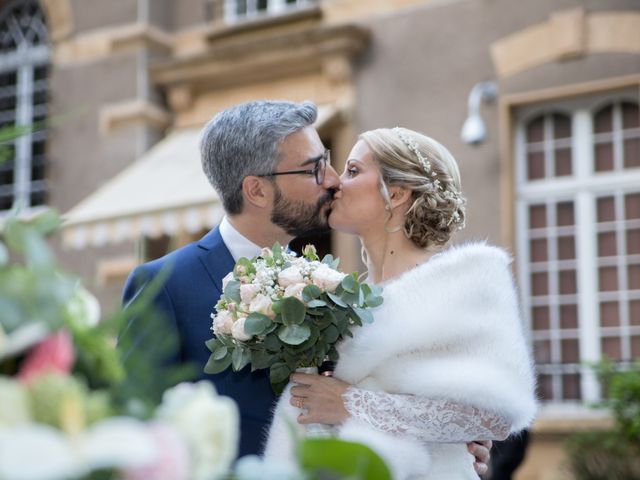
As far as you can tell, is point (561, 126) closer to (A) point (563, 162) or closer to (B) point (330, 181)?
(A) point (563, 162)

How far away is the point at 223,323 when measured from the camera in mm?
3129

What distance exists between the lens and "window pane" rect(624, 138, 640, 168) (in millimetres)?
11150

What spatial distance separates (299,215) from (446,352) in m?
0.95

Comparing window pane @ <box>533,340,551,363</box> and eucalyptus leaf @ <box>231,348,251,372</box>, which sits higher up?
eucalyptus leaf @ <box>231,348,251,372</box>

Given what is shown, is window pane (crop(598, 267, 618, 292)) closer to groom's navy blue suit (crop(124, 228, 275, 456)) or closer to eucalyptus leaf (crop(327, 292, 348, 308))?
groom's navy blue suit (crop(124, 228, 275, 456))

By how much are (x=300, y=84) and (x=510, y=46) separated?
257cm

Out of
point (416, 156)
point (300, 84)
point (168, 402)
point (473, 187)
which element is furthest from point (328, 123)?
point (168, 402)

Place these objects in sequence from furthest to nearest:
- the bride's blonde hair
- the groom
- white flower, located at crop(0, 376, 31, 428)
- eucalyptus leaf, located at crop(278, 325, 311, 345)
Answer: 1. the groom
2. the bride's blonde hair
3. eucalyptus leaf, located at crop(278, 325, 311, 345)
4. white flower, located at crop(0, 376, 31, 428)

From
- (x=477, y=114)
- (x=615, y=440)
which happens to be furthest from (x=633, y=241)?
(x=615, y=440)

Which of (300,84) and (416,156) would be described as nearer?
(416,156)

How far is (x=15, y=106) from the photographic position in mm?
15586

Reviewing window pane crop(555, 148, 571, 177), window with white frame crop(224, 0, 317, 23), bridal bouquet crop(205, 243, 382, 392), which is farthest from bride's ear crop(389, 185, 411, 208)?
window with white frame crop(224, 0, 317, 23)

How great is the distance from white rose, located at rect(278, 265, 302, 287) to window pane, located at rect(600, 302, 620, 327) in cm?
854

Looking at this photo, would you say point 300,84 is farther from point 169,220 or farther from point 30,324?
point 30,324
